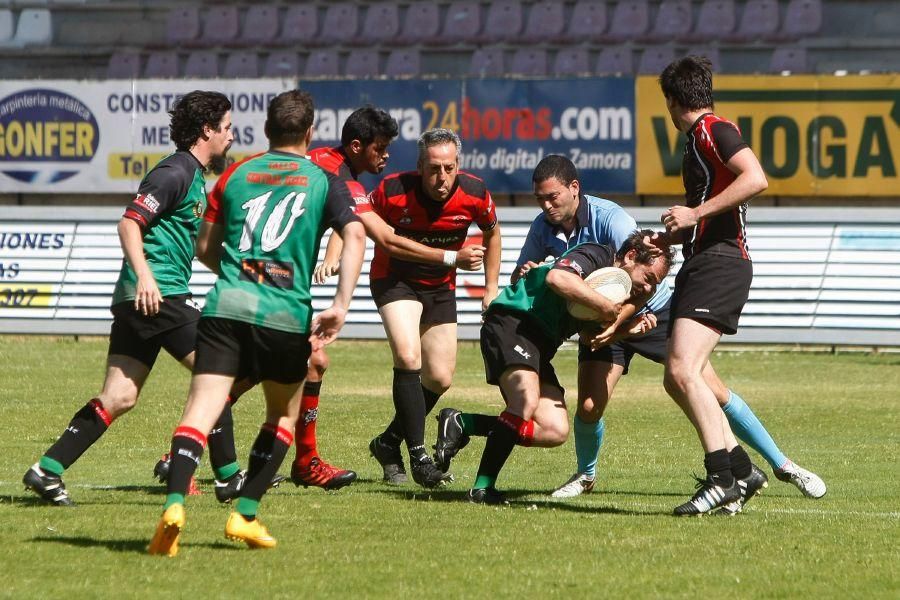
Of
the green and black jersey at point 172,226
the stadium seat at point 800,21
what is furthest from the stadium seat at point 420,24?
the green and black jersey at point 172,226

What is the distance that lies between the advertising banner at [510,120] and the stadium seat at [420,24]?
4.82 m

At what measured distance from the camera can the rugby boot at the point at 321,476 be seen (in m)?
8.65

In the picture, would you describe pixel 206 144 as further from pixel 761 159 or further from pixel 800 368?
pixel 761 159

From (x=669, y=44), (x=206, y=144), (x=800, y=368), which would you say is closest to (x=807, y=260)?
(x=800, y=368)

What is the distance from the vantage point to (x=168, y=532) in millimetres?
6258

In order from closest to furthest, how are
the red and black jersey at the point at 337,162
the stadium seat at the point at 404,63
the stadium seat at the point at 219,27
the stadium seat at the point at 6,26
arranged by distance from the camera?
the red and black jersey at the point at 337,162 < the stadium seat at the point at 404,63 < the stadium seat at the point at 219,27 < the stadium seat at the point at 6,26

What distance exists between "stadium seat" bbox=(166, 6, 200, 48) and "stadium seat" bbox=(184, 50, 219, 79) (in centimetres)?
79

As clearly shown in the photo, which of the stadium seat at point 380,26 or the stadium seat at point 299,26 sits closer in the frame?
the stadium seat at point 380,26

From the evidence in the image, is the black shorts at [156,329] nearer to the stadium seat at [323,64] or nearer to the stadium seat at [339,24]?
the stadium seat at [323,64]

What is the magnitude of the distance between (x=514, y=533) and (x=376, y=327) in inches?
508

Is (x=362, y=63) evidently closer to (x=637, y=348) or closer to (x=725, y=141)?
(x=637, y=348)

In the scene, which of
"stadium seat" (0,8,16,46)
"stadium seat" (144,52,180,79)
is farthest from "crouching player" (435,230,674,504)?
"stadium seat" (0,8,16,46)

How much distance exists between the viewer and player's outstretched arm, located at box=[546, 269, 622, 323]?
7.78 meters

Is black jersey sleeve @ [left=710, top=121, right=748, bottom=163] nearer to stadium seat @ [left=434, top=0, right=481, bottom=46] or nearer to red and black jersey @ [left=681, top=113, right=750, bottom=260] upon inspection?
red and black jersey @ [left=681, top=113, right=750, bottom=260]
